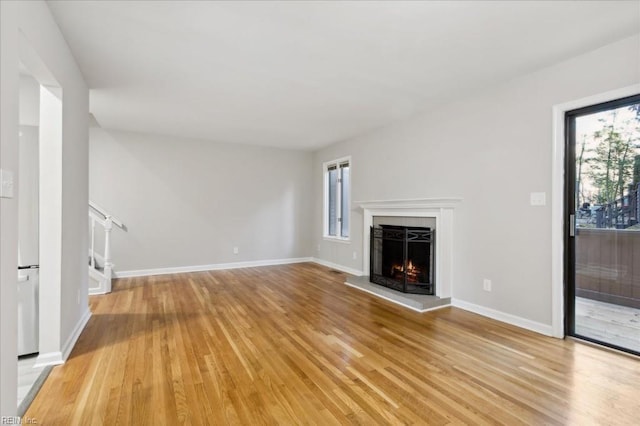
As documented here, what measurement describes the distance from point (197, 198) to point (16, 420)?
4.75 m

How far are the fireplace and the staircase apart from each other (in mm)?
3949

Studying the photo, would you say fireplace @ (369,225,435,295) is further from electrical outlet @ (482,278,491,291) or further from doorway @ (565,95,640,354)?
doorway @ (565,95,640,354)

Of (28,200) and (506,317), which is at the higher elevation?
(28,200)

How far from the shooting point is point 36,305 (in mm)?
2559

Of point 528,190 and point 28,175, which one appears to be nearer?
point 28,175

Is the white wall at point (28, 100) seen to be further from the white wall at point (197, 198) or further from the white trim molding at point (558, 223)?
the white trim molding at point (558, 223)

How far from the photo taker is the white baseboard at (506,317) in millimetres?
2977

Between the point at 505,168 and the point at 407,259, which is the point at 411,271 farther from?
the point at 505,168

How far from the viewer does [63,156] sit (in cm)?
244

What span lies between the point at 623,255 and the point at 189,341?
3.85 m

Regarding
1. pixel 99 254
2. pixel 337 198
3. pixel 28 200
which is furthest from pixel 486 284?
pixel 99 254

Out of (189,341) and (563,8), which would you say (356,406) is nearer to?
(189,341)

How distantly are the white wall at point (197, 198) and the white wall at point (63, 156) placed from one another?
7.57ft

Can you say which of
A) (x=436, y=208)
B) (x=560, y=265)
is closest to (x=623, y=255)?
(x=560, y=265)
